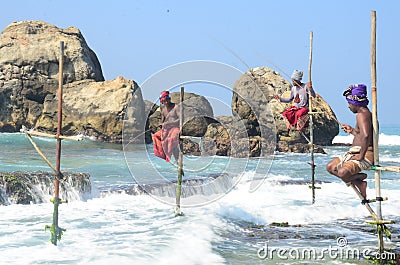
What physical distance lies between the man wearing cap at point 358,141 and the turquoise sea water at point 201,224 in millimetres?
1789

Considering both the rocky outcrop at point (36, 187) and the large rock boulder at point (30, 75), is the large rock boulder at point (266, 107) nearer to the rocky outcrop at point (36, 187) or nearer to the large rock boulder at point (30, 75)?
the large rock boulder at point (30, 75)

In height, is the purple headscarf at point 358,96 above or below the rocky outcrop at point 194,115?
below

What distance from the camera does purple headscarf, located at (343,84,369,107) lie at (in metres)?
7.05

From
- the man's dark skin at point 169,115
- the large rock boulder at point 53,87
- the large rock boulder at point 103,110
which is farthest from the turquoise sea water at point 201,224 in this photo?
the large rock boulder at point 53,87

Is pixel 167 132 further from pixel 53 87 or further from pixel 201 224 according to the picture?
pixel 53 87

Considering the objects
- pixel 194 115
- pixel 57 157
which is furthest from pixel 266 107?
pixel 57 157

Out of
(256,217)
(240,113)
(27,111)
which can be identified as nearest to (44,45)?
(27,111)

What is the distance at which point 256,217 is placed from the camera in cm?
1247

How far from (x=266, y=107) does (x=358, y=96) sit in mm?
28438

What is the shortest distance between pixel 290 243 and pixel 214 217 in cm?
284

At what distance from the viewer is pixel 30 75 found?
131ft

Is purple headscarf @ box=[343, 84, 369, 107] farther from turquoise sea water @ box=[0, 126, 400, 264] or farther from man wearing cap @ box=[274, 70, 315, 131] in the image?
man wearing cap @ box=[274, 70, 315, 131]

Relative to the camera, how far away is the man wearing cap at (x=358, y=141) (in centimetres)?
695

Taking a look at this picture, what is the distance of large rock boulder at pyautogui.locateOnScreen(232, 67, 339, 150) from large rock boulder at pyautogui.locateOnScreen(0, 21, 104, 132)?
1257cm
